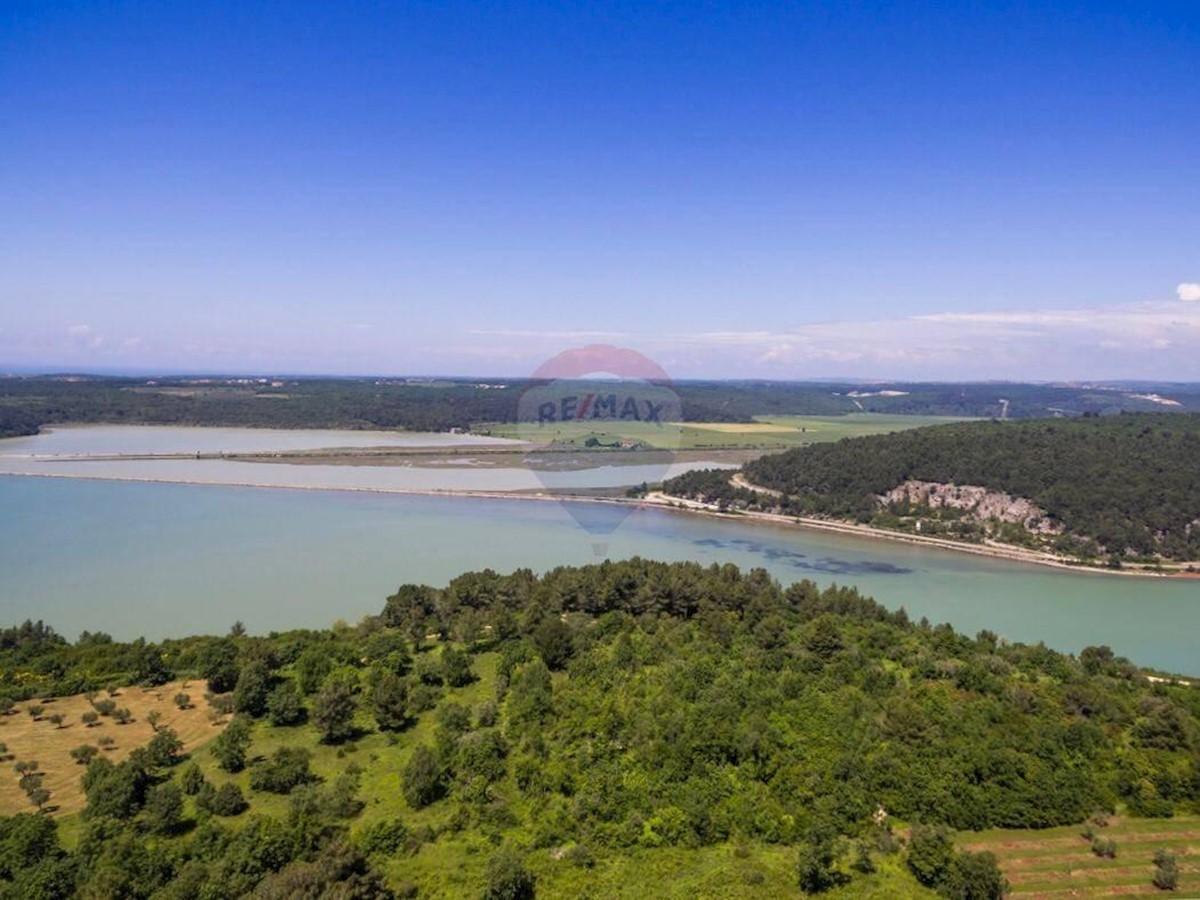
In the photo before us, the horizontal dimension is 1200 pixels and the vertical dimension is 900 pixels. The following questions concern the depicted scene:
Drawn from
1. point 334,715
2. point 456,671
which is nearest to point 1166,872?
point 456,671

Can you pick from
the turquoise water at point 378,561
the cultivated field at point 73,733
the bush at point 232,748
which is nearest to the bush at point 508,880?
the bush at point 232,748

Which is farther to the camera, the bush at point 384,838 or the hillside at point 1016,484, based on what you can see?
the hillside at point 1016,484

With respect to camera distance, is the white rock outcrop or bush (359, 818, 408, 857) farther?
the white rock outcrop

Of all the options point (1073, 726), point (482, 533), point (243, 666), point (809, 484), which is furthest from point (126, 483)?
point (1073, 726)

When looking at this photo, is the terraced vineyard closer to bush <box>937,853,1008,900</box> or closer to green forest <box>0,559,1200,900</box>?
green forest <box>0,559,1200,900</box>

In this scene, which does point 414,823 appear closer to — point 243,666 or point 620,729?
point 620,729

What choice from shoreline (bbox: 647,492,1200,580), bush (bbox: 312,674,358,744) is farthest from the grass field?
bush (bbox: 312,674,358,744)

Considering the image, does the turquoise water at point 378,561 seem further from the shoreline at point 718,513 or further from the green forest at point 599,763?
the green forest at point 599,763
